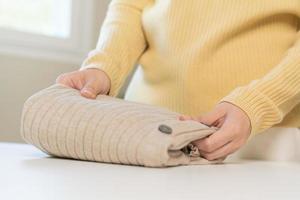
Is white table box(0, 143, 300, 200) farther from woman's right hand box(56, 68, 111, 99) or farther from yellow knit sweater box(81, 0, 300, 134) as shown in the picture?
yellow knit sweater box(81, 0, 300, 134)

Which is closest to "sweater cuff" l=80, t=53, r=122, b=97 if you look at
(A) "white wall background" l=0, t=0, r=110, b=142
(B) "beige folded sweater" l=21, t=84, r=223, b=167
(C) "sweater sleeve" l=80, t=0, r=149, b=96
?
(C) "sweater sleeve" l=80, t=0, r=149, b=96

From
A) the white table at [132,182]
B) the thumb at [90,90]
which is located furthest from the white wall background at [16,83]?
the white table at [132,182]

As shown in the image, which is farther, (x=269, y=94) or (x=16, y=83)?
(x=16, y=83)

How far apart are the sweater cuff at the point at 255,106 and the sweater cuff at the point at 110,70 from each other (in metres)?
0.26

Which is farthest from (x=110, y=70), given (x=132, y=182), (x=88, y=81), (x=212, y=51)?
(x=132, y=182)

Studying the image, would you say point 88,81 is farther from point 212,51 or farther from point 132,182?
point 132,182

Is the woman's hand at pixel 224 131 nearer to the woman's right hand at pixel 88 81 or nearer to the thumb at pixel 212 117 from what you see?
the thumb at pixel 212 117

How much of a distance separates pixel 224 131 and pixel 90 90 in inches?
9.7

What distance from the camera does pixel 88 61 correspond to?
1.02 m

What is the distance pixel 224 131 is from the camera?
30.4 inches

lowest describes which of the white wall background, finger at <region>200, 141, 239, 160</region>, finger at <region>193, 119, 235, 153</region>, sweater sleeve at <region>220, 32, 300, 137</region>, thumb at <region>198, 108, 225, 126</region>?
the white wall background

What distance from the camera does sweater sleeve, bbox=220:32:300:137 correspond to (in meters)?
0.81

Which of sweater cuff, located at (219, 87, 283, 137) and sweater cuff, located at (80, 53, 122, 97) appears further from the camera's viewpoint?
sweater cuff, located at (80, 53, 122, 97)

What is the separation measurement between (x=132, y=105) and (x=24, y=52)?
0.88m
